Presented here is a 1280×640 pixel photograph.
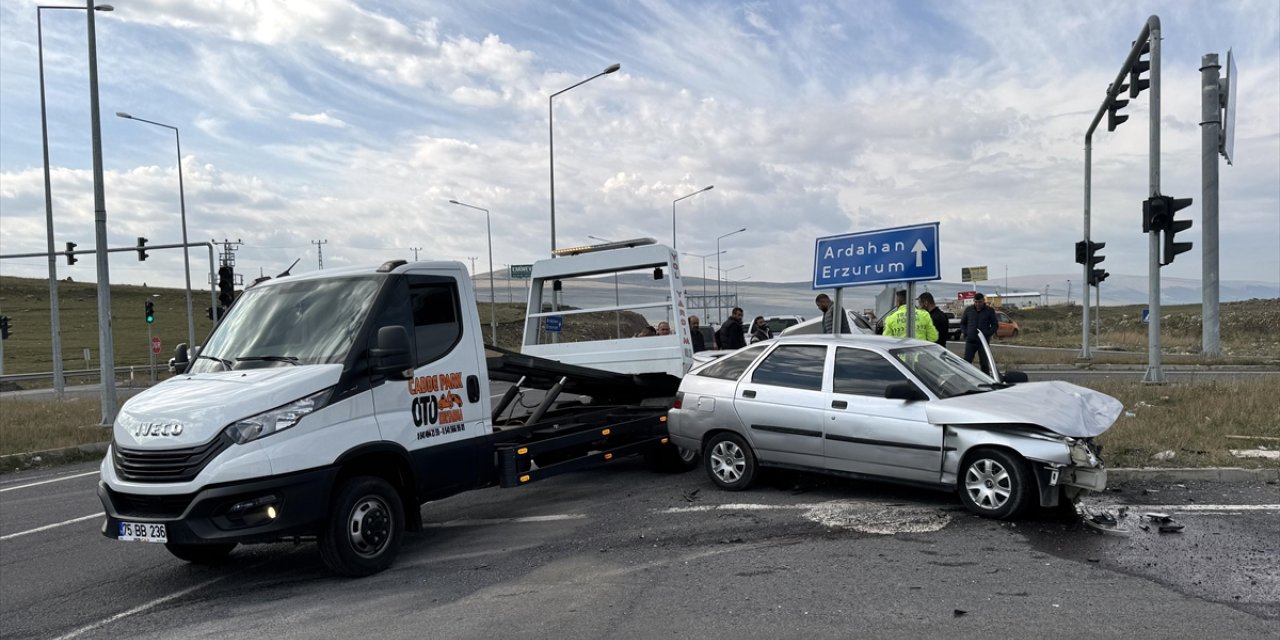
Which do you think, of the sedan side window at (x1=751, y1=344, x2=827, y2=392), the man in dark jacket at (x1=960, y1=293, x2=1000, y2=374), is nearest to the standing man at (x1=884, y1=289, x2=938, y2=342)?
the man in dark jacket at (x1=960, y1=293, x2=1000, y2=374)

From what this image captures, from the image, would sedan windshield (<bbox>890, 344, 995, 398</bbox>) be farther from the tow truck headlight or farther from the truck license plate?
the truck license plate

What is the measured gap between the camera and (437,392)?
21.2ft

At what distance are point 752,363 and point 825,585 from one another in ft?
Result: 10.8

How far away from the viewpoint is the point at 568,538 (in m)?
6.91

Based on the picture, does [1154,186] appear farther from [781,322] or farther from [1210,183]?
[781,322]

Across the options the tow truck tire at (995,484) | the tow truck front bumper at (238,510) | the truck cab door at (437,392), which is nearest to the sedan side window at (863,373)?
the tow truck tire at (995,484)

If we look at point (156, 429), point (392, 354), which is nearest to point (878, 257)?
point (392, 354)

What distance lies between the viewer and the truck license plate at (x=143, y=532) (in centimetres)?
535

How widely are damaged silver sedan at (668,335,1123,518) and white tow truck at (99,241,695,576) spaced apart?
1.27m

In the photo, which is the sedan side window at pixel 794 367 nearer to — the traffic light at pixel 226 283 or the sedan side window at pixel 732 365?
the sedan side window at pixel 732 365

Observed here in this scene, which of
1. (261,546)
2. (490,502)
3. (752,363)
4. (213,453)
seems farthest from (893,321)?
(213,453)

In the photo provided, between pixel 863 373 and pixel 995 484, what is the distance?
147 centimetres

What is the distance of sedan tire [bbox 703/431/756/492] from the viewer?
816 cm

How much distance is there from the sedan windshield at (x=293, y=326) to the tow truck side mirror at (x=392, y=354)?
0.74 feet
